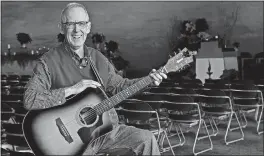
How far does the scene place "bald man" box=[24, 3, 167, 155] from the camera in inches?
67.8

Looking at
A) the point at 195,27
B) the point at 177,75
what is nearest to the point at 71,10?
the point at 177,75

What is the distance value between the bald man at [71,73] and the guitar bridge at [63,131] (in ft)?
0.41

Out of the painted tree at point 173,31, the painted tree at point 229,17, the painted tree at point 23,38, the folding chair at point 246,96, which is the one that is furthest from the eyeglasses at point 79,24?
the painted tree at point 229,17

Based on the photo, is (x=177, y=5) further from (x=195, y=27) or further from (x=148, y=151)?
(x=148, y=151)

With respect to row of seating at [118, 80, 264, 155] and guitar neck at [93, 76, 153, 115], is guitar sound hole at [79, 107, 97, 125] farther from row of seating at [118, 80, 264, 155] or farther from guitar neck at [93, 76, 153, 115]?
row of seating at [118, 80, 264, 155]

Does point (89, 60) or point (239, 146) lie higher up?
point (89, 60)

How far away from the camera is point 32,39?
14281 mm

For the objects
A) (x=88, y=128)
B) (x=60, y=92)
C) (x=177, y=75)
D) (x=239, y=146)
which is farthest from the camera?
(x=177, y=75)

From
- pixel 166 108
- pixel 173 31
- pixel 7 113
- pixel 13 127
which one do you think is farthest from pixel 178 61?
pixel 173 31

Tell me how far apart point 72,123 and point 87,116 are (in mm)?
Result: 80

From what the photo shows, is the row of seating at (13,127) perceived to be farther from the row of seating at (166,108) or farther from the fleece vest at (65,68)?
the fleece vest at (65,68)

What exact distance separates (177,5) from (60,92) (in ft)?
45.3

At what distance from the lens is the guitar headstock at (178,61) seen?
2023 mm

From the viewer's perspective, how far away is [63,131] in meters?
1.91
